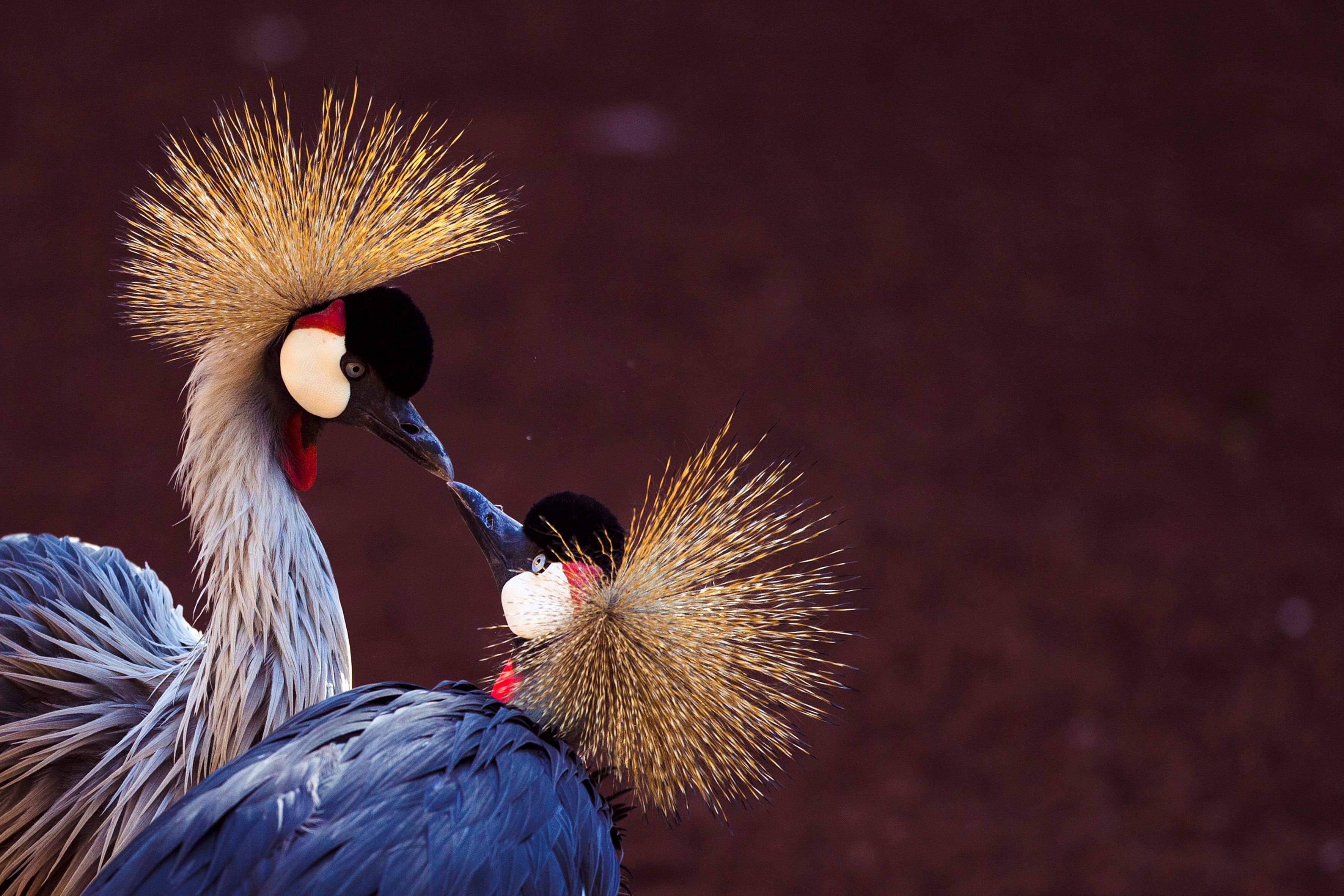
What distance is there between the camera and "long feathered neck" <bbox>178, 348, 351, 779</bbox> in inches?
38.5

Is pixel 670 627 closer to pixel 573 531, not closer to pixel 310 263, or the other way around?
pixel 573 531

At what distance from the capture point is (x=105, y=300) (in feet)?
9.15

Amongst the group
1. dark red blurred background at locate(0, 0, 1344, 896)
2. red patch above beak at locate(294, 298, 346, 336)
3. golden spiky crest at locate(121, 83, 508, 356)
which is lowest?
dark red blurred background at locate(0, 0, 1344, 896)

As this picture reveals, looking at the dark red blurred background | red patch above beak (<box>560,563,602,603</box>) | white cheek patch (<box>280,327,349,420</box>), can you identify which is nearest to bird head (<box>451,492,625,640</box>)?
red patch above beak (<box>560,563,602,603</box>)

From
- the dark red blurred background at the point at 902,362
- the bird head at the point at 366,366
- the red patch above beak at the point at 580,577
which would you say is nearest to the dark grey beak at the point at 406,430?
the bird head at the point at 366,366

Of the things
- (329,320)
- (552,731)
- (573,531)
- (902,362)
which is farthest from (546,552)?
(902,362)

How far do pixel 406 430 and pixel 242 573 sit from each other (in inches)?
6.3

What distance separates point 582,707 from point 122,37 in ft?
9.31

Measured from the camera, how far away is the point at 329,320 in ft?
3.18

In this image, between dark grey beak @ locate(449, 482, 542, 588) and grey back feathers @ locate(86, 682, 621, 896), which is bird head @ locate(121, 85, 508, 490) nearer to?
dark grey beak @ locate(449, 482, 542, 588)

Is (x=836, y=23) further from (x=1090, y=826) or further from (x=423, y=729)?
(x=423, y=729)

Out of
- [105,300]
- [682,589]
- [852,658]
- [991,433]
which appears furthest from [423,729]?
[105,300]

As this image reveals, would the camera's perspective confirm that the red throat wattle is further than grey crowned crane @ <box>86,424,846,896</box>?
Yes

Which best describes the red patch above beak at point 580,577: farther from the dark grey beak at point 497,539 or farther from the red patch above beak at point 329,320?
the red patch above beak at point 329,320
